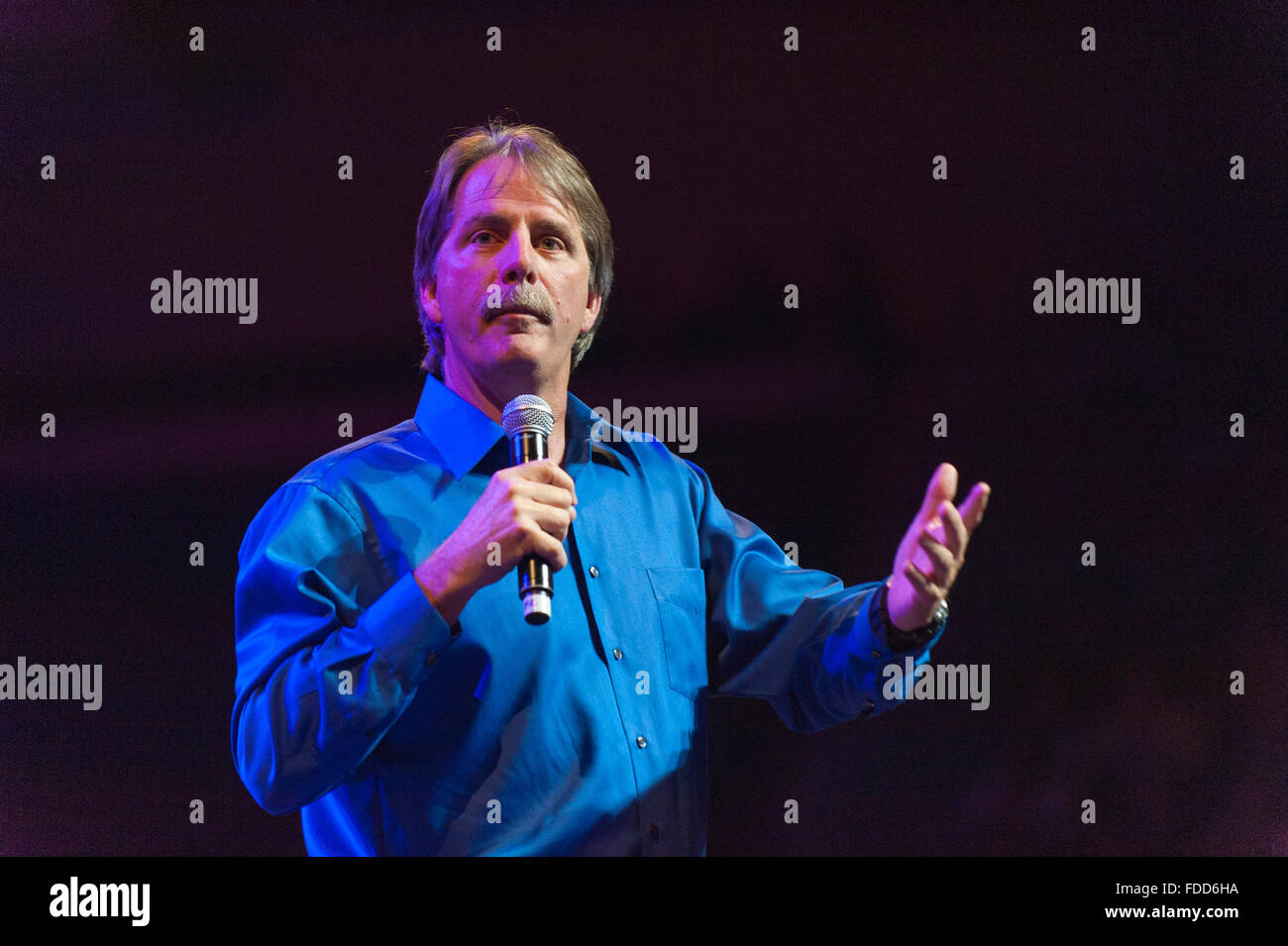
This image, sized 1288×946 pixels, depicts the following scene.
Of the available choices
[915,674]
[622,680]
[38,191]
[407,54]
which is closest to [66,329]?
[38,191]

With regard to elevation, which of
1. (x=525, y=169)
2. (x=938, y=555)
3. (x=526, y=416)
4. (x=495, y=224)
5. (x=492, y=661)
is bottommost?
(x=492, y=661)

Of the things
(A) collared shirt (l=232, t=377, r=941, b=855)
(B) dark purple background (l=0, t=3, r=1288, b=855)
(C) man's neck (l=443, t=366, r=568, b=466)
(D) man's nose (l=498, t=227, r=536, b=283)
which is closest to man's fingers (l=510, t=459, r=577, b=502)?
(A) collared shirt (l=232, t=377, r=941, b=855)

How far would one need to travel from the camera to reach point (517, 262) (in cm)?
218

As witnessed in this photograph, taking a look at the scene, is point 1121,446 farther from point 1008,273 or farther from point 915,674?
point 915,674

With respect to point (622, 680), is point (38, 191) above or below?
above

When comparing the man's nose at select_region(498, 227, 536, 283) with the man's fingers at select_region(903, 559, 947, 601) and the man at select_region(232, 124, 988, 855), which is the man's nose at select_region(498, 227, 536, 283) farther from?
the man's fingers at select_region(903, 559, 947, 601)

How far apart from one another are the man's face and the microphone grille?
0.60 ft

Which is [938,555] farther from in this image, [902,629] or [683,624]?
[683,624]

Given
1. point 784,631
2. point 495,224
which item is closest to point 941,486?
point 784,631

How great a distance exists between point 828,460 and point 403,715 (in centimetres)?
109

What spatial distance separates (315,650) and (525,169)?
3.05ft

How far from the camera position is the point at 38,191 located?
2.56 metres

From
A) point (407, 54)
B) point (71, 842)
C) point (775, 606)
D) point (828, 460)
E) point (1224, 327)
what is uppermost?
point (407, 54)

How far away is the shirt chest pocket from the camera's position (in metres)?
2.17
